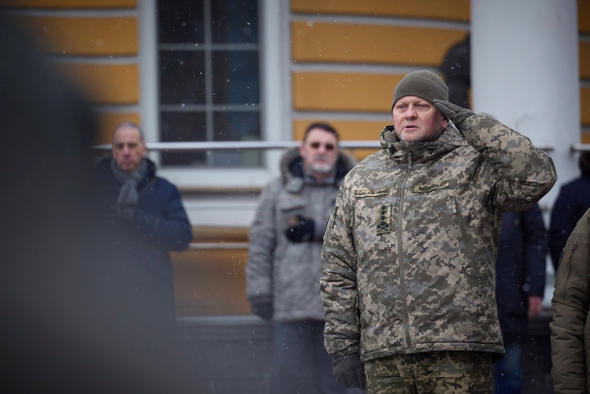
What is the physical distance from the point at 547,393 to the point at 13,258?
292cm

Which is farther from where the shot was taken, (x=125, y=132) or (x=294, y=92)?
(x=294, y=92)

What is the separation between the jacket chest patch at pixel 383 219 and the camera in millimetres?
2199

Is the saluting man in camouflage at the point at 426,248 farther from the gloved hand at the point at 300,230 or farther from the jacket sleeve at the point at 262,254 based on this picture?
the jacket sleeve at the point at 262,254

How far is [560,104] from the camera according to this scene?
170 inches

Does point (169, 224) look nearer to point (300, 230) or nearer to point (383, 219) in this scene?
point (300, 230)

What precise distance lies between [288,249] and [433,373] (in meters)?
1.32

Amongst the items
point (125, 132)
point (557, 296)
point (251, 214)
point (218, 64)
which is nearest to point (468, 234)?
point (557, 296)

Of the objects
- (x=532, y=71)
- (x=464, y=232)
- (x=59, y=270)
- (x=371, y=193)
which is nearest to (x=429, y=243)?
(x=464, y=232)

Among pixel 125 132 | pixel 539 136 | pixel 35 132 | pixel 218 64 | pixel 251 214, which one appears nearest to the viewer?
pixel 35 132

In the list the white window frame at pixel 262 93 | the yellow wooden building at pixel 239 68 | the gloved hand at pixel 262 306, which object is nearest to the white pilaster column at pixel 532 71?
the yellow wooden building at pixel 239 68

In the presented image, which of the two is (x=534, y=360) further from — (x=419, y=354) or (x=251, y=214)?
(x=251, y=214)

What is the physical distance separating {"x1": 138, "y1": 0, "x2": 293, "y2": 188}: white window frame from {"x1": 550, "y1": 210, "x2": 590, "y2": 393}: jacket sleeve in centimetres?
326

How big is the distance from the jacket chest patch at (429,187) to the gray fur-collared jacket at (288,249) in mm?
1088

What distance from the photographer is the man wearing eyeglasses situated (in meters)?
3.21
